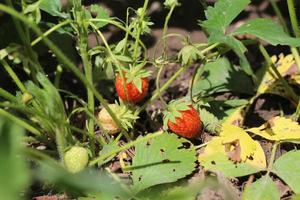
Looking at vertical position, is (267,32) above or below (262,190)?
above

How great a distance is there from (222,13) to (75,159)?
1.94 ft

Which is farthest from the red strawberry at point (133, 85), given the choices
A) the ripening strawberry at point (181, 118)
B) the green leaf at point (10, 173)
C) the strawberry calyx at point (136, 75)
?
the green leaf at point (10, 173)

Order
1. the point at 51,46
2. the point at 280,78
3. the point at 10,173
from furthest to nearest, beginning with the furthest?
1. the point at 280,78
2. the point at 51,46
3. the point at 10,173

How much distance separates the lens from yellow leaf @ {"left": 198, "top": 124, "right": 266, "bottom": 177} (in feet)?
5.53

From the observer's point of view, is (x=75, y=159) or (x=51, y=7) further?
(x=51, y=7)

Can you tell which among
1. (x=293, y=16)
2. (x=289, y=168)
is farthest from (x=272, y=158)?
(x=293, y=16)

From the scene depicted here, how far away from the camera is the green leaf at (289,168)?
1.63 metres

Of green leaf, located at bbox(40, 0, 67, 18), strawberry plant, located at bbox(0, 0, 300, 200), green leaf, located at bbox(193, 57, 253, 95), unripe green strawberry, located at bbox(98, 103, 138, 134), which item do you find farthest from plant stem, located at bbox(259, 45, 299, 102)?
green leaf, located at bbox(40, 0, 67, 18)

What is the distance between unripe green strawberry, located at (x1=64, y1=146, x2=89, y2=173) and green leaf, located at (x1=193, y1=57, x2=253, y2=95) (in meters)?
0.62

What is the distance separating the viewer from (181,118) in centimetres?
171

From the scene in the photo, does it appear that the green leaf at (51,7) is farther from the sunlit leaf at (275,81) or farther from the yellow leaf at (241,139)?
the sunlit leaf at (275,81)

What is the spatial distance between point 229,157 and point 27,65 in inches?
24.5

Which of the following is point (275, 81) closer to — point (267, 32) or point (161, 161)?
point (267, 32)

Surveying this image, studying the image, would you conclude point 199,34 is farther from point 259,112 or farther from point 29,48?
point 29,48
